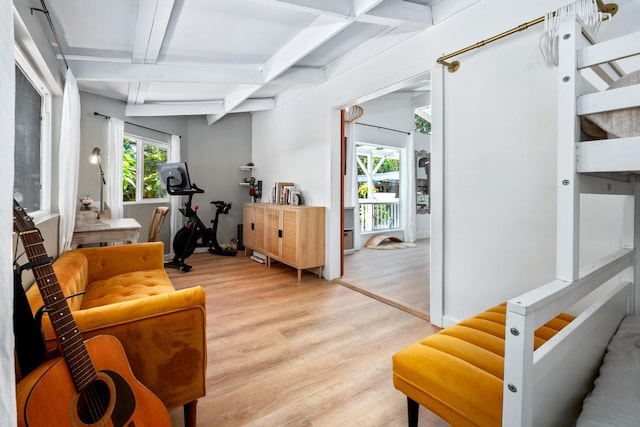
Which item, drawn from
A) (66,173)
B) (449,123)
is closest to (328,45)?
(449,123)

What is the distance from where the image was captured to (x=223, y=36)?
2.73 metres

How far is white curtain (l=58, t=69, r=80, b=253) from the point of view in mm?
2463

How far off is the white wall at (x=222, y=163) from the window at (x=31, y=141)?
284cm

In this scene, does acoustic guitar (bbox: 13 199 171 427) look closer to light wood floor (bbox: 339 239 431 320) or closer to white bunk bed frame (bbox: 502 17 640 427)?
white bunk bed frame (bbox: 502 17 640 427)

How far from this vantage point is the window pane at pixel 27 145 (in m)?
2.05

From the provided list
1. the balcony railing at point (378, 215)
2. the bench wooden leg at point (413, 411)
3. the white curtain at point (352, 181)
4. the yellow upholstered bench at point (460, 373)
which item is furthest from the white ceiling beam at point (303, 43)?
the balcony railing at point (378, 215)

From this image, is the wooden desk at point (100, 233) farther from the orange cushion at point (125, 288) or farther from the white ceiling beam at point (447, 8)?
the white ceiling beam at point (447, 8)

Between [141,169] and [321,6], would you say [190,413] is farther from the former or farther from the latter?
[141,169]

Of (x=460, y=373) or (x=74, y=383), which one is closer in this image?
(x=74, y=383)

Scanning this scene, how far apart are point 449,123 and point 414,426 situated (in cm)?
203

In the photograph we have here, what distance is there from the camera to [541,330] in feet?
4.54

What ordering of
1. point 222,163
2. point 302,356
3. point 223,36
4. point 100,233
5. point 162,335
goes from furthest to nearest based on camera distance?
point 222,163, point 100,233, point 223,36, point 302,356, point 162,335

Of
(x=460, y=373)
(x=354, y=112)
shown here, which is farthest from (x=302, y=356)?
(x=354, y=112)

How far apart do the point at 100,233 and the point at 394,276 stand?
325 cm
